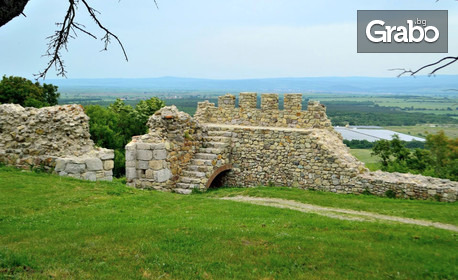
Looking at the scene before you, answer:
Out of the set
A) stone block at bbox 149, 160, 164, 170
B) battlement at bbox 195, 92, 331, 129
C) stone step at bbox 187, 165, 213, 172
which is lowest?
stone step at bbox 187, 165, 213, 172

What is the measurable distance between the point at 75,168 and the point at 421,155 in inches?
793

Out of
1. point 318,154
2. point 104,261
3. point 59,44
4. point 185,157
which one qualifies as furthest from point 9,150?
point 318,154

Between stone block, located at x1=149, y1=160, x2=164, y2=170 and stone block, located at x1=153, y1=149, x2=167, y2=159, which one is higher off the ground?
stone block, located at x1=153, y1=149, x2=167, y2=159

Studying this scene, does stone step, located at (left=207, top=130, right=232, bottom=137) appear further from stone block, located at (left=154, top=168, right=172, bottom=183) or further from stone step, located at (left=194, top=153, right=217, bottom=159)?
stone block, located at (left=154, top=168, right=172, bottom=183)

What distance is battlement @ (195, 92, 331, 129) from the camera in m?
20.2

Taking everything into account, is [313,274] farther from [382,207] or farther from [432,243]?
[382,207]

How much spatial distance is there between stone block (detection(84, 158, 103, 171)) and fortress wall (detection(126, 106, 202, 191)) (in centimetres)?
156

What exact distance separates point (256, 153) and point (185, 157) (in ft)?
10.3

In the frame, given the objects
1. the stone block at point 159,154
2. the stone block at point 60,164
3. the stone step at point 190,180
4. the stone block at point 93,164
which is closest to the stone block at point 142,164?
the stone block at point 159,154

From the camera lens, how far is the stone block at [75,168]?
589 inches

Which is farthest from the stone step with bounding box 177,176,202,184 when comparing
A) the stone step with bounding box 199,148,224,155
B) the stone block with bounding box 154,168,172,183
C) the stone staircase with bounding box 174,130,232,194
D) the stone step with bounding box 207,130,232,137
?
the stone step with bounding box 207,130,232,137

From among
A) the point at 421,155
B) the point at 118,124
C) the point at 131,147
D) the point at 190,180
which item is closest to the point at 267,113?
the point at 190,180

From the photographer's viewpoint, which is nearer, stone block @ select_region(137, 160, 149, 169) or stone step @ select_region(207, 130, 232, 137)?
stone block @ select_region(137, 160, 149, 169)

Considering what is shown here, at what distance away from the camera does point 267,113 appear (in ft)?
69.9
